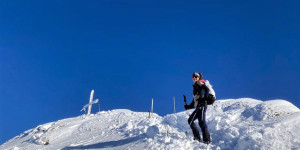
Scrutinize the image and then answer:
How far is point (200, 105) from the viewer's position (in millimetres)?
8383

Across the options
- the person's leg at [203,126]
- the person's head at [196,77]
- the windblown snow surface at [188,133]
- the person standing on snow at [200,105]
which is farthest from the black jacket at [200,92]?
the windblown snow surface at [188,133]

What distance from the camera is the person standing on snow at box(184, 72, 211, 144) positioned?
815cm

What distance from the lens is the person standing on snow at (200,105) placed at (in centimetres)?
815

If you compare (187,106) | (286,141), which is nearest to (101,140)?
(187,106)

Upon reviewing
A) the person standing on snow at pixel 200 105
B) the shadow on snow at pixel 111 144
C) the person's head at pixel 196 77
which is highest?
the person's head at pixel 196 77

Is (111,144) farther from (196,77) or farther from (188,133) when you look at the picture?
(196,77)

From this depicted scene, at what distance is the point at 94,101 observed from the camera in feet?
67.1

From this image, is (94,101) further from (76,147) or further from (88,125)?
(76,147)

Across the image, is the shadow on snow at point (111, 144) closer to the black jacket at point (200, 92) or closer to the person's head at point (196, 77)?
the black jacket at point (200, 92)

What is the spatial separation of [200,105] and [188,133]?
58.9 inches

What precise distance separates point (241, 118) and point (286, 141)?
128 inches

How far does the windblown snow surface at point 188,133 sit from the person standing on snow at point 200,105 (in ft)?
0.96

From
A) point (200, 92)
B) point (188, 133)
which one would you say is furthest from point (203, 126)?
point (188, 133)

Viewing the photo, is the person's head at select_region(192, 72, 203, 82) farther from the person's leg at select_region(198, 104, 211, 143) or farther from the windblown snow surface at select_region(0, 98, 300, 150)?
the windblown snow surface at select_region(0, 98, 300, 150)
